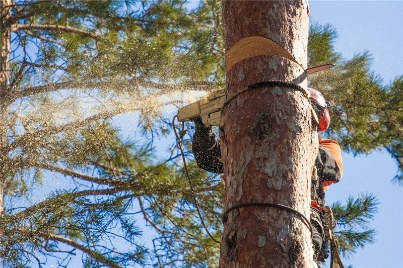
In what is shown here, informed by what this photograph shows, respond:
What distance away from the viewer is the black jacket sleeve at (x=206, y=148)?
14.2ft

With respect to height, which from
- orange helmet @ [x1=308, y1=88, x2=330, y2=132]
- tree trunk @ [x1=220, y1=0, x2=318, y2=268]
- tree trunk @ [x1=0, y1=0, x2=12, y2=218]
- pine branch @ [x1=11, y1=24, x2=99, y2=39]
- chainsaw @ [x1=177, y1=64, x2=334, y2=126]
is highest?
pine branch @ [x1=11, y1=24, x2=99, y2=39]

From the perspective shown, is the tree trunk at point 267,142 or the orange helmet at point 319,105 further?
the orange helmet at point 319,105

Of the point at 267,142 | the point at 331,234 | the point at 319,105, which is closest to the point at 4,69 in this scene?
the point at 319,105

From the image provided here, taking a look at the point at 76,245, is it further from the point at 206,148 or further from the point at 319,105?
the point at 319,105

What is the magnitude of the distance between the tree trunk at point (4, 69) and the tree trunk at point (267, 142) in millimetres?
3378

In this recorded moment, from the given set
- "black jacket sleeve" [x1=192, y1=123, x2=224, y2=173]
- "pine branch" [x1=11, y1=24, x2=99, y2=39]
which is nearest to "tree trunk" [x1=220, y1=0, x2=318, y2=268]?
"black jacket sleeve" [x1=192, y1=123, x2=224, y2=173]

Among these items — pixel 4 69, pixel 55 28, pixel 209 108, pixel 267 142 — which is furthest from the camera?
pixel 55 28

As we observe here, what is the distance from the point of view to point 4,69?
632cm

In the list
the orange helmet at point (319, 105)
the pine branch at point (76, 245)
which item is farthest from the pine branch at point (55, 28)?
the orange helmet at point (319, 105)

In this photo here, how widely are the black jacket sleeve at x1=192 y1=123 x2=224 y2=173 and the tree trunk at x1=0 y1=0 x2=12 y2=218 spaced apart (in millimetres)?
1964

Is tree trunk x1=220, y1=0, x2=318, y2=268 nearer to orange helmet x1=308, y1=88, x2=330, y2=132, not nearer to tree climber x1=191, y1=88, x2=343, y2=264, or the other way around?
tree climber x1=191, y1=88, x2=343, y2=264

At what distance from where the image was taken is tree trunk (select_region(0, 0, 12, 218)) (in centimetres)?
570

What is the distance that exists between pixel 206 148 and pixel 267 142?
183 cm

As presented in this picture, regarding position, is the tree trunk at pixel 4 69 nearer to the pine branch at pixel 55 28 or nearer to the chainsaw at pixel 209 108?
the pine branch at pixel 55 28
